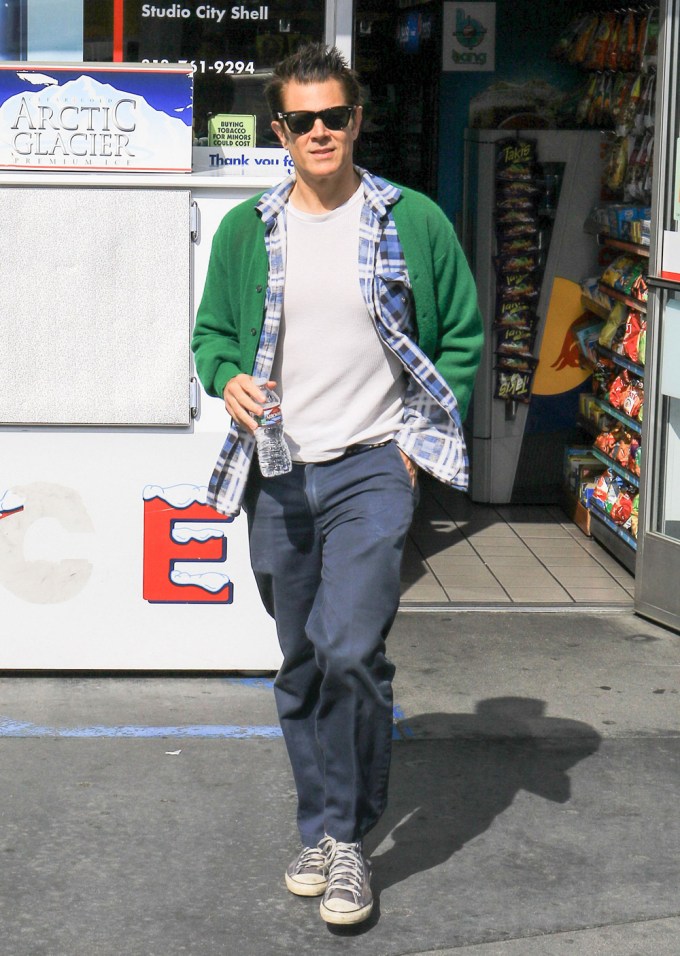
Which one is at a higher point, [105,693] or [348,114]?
[348,114]

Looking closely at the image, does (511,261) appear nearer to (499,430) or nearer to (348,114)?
(499,430)

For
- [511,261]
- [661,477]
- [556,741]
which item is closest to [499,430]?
[511,261]

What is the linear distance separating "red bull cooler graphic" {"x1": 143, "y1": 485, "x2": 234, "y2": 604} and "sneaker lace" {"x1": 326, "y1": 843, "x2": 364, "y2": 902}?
1.65m

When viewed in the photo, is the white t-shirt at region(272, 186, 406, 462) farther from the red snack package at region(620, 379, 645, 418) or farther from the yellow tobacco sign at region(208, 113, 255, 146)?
the red snack package at region(620, 379, 645, 418)

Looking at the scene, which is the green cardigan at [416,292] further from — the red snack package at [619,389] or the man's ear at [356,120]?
the red snack package at [619,389]

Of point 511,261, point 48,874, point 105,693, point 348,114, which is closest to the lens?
point 348,114

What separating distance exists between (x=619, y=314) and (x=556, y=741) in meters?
3.11

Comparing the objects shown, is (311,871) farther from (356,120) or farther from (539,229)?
(539,229)

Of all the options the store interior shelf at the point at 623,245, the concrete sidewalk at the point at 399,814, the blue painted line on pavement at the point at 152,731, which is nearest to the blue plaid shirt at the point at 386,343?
the concrete sidewalk at the point at 399,814

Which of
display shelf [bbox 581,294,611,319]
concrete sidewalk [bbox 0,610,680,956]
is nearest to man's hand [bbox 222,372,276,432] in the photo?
concrete sidewalk [bbox 0,610,680,956]

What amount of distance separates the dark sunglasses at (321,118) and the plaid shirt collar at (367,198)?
6.7 inches

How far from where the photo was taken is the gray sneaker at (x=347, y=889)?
3.34 meters

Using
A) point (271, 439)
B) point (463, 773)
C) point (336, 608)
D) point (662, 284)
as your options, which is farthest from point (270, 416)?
point (662, 284)

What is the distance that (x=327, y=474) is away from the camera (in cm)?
340
